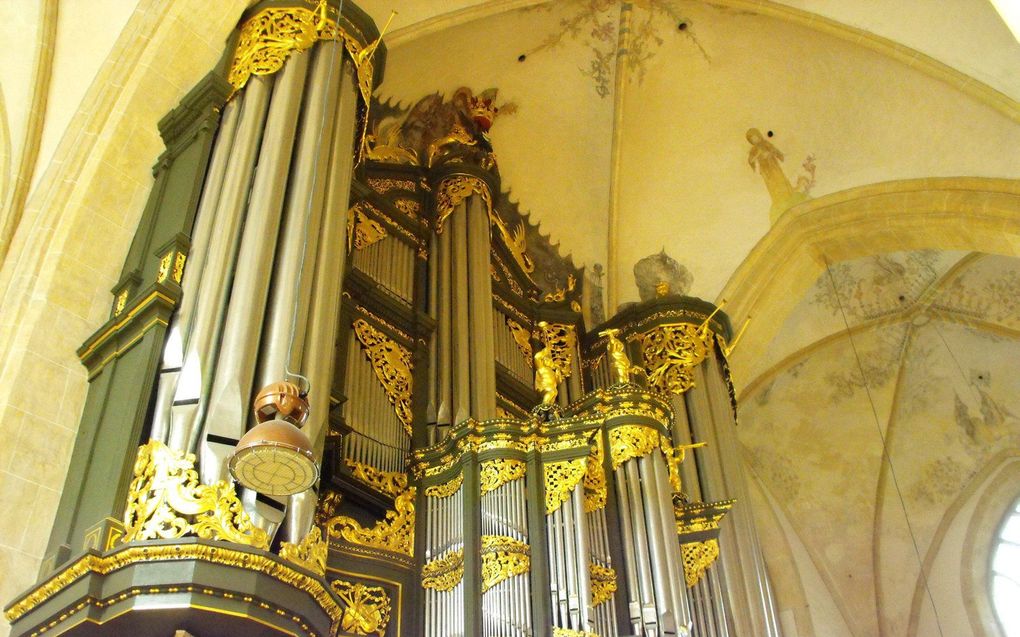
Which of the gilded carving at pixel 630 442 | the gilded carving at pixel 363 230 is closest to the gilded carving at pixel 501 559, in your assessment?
the gilded carving at pixel 630 442

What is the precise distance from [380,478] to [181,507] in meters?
2.61

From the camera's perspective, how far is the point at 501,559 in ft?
23.8

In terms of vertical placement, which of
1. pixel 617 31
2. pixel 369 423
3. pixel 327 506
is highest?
pixel 617 31

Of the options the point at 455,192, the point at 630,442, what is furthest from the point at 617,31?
the point at 630,442

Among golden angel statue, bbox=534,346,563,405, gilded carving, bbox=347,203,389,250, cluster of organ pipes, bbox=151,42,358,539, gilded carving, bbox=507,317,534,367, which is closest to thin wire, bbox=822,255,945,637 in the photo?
gilded carving, bbox=507,317,534,367

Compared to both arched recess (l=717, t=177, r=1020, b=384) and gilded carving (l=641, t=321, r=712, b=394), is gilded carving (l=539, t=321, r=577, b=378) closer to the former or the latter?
gilded carving (l=641, t=321, r=712, b=394)

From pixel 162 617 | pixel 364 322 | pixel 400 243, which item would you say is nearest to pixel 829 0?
pixel 400 243

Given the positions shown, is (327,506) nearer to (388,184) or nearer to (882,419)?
(388,184)

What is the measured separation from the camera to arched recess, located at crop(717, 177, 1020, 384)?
38.6 feet

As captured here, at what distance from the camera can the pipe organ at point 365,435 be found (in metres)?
5.72

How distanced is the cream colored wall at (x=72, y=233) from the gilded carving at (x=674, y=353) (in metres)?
5.38

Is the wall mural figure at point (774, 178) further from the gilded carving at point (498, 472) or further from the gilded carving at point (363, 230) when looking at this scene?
the gilded carving at point (498, 472)

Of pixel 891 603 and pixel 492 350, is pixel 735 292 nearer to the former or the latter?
pixel 492 350

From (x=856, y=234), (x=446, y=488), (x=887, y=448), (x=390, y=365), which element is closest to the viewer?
(x=446, y=488)
